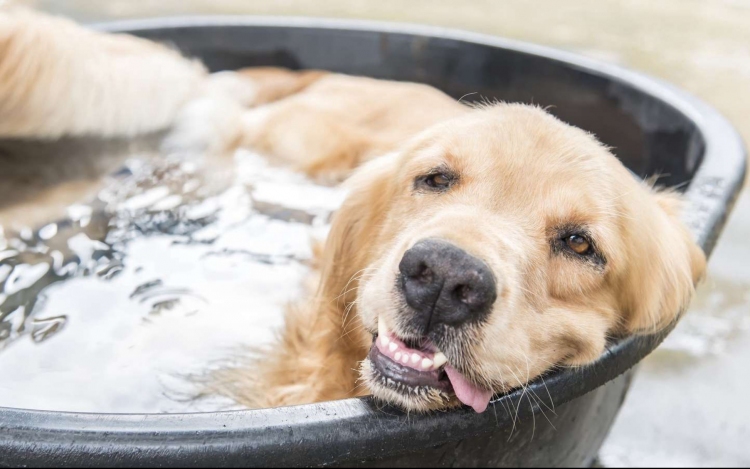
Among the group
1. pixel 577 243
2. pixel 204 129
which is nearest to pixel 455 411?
pixel 577 243

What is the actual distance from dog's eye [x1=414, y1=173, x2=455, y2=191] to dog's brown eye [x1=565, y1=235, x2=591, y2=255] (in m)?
0.37

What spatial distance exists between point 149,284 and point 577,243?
1603mm

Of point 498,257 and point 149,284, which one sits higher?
point 498,257

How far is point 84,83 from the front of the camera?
3549mm

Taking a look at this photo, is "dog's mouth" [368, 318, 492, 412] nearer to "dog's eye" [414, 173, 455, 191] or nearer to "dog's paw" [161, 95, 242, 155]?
"dog's eye" [414, 173, 455, 191]

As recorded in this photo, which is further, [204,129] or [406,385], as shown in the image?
[204,129]

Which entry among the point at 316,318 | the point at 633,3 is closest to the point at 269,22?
the point at 316,318

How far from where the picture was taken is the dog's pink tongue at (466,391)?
Answer: 5.32 ft

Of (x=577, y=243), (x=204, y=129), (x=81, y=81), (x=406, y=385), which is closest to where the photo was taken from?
(x=406, y=385)

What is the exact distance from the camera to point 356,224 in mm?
2471

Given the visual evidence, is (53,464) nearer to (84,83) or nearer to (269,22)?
(84,83)

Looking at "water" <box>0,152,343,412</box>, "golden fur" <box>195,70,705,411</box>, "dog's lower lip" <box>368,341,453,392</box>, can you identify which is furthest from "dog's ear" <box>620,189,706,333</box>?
"water" <box>0,152,343,412</box>

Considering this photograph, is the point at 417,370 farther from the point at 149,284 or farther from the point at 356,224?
→ the point at 149,284

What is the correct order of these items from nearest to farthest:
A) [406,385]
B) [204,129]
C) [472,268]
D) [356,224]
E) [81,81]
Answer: [472,268], [406,385], [356,224], [81,81], [204,129]
